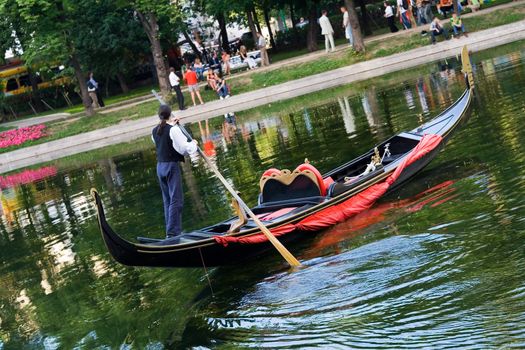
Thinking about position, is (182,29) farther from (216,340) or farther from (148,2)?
(216,340)

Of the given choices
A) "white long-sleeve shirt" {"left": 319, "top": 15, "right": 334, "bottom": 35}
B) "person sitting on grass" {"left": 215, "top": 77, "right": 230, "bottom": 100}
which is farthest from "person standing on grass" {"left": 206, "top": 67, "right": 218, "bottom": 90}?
"white long-sleeve shirt" {"left": 319, "top": 15, "right": 334, "bottom": 35}

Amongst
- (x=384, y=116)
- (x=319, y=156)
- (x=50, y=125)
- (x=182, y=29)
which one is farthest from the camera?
(x=182, y=29)

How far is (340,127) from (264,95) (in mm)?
13945

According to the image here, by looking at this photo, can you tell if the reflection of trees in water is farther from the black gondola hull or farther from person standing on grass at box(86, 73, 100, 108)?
person standing on grass at box(86, 73, 100, 108)

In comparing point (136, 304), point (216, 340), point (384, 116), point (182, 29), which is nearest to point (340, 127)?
point (384, 116)

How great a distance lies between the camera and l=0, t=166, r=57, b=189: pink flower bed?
89.1ft

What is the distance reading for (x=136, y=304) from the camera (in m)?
10.7

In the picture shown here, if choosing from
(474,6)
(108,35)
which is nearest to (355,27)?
(474,6)

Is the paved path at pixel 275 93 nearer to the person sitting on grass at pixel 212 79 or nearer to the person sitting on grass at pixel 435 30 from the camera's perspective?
the person sitting on grass at pixel 435 30

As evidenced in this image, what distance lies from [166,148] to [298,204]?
6.61 ft

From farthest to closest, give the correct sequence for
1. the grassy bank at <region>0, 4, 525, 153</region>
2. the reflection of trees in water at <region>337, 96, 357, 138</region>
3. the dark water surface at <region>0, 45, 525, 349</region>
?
the grassy bank at <region>0, 4, 525, 153</region>
the reflection of trees in water at <region>337, 96, 357, 138</region>
the dark water surface at <region>0, 45, 525, 349</region>

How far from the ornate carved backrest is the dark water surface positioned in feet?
2.22

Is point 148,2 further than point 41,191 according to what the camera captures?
Yes

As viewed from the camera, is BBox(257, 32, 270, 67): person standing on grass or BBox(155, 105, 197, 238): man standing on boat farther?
BBox(257, 32, 270, 67): person standing on grass
